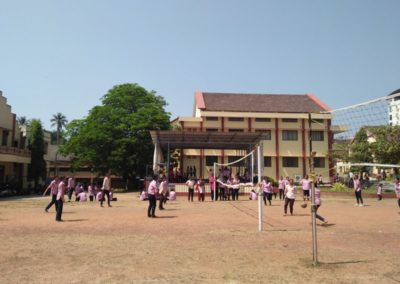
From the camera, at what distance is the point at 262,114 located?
46406 mm

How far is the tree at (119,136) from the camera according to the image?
36.2 meters

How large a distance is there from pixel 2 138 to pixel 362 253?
1495 inches

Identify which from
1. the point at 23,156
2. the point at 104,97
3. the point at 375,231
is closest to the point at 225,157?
the point at 104,97

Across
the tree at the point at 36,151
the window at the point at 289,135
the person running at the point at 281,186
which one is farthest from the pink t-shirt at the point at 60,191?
the window at the point at 289,135

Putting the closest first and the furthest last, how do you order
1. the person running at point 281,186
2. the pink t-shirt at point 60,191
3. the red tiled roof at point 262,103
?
the pink t-shirt at point 60,191, the person running at point 281,186, the red tiled roof at point 262,103

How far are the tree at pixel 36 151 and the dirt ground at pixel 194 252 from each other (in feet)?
101

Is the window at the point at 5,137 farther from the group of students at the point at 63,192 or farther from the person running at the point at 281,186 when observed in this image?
the person running at the point at 281,186

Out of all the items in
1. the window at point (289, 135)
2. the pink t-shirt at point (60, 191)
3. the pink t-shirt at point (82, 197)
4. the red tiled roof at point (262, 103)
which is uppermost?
the red tiled roof at point (262, 103)

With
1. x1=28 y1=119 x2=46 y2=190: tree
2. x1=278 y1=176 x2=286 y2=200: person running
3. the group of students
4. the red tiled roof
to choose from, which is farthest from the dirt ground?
the red tiled roof

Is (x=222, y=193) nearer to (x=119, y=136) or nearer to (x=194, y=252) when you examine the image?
(x=119, y=136)

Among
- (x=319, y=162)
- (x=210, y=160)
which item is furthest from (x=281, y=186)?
(x=319, y=162)

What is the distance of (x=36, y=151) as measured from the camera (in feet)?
139

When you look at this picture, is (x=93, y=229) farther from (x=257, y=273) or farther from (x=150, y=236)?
(x=257, y=273)

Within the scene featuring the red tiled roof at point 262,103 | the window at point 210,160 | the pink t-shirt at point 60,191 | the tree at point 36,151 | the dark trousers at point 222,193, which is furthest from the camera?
the red tiled roof at point 262,103
